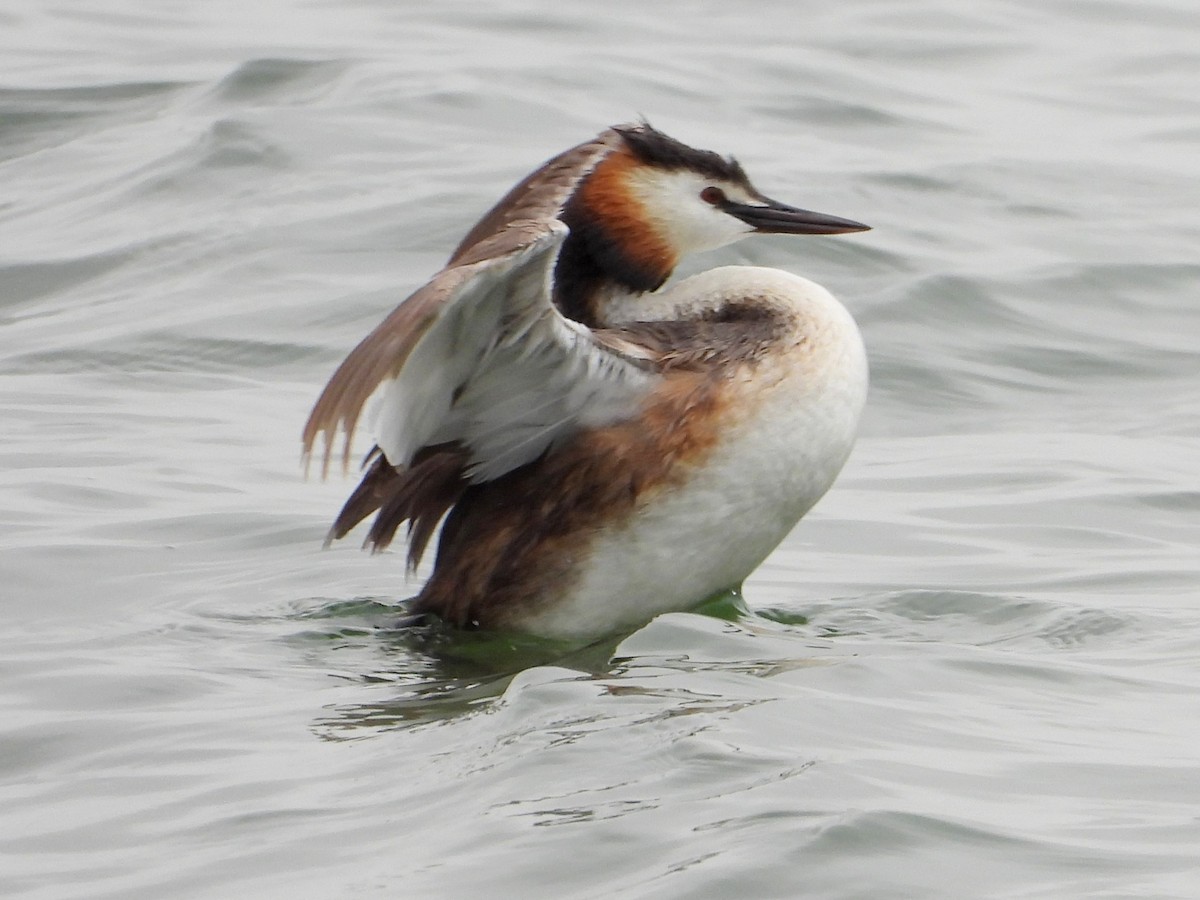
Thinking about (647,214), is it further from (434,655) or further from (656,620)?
(434,655)

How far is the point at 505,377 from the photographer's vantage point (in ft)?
18.7

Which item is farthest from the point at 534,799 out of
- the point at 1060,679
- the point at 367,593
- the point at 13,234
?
the point at 13,234

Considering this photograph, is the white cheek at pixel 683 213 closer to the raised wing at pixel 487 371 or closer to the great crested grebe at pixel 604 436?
A: the great crested grebe at pixel 604 436

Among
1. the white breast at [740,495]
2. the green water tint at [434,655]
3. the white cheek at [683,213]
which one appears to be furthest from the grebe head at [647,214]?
the green water tint at [434,655]

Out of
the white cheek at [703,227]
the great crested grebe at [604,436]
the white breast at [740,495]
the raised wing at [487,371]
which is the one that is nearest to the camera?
the raised wing at [487,371]

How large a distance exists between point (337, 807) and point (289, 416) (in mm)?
4418

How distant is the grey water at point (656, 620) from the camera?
171 inches

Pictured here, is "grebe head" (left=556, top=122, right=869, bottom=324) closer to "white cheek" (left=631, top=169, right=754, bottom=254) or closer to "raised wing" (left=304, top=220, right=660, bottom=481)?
"white cheek" (left=631, top=169, right=754, bottom=254)

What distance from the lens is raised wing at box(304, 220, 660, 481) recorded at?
16.5ft

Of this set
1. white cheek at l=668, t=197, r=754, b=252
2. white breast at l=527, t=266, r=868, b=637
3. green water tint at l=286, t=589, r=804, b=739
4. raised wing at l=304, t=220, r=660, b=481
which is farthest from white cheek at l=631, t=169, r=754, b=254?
green water tint at l=286, t=589, r=804, b=739

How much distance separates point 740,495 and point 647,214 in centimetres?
99

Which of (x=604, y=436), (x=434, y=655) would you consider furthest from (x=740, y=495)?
(x=434, y=655)

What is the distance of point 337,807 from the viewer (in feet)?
14.6

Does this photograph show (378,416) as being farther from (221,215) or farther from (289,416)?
(221,215)
